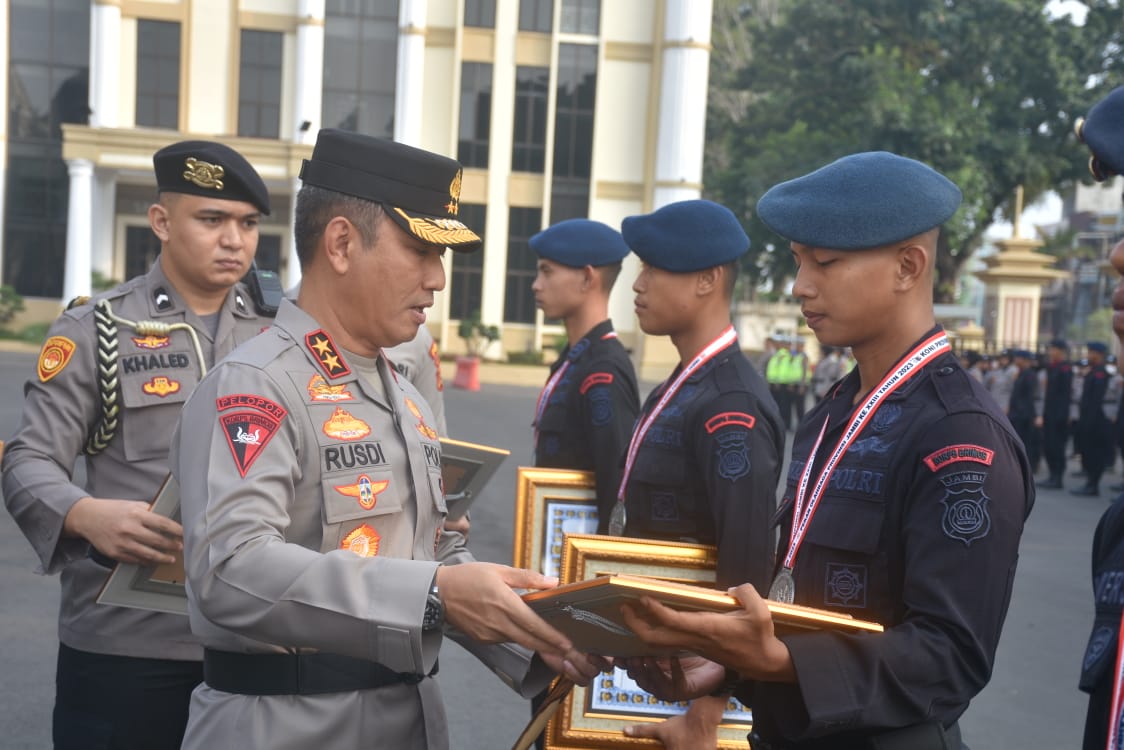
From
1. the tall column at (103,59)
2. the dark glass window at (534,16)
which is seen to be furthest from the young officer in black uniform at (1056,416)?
the tall column at (103,59)

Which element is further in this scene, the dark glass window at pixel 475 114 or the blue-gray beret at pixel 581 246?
the dark glass window at pixel 475 114

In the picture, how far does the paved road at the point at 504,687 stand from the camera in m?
5.15

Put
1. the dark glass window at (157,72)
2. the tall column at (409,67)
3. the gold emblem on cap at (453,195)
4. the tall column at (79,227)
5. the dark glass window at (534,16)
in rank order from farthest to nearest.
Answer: the dark glass window at (534,16), the dark glass window at (157,72), the tall column at (409,67), the tall column at (79,227), the gold emblem on cap at (453,195)

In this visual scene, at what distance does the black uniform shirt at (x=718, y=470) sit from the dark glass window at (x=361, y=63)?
28659mm

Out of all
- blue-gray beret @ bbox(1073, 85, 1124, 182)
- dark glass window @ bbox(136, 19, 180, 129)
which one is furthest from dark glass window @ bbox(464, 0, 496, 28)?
blue-gray beret @ bbox(1073, 85, 1124, 182)

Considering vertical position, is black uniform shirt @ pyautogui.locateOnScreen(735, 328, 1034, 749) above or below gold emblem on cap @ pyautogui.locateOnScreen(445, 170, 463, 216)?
below

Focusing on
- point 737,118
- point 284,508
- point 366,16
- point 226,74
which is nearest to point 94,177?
point 226,74

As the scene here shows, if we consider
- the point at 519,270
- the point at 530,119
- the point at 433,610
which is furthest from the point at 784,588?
the point at 530,119

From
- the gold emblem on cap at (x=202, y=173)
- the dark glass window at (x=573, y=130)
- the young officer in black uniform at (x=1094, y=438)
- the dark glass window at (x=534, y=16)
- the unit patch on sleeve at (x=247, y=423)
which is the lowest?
the young officer in black uniform at (x=1094, y=438)

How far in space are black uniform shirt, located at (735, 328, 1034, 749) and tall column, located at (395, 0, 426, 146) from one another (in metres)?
28.6

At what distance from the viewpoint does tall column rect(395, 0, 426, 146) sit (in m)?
29.8

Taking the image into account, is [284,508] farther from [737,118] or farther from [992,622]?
[737,118]

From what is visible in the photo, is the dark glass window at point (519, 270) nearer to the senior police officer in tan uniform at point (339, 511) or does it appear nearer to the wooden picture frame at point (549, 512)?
the wooden picture frame at point (549, 512)

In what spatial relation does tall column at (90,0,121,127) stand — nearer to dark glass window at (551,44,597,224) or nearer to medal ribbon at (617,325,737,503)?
dark glass window at (551,44,597,224)
